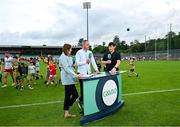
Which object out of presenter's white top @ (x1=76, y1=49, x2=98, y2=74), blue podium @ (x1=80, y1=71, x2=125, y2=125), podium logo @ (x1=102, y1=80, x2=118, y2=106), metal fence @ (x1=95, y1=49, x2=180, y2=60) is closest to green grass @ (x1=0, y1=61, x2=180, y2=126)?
blue podium @ (x1=80, y1=71, x2=125, y2=125)

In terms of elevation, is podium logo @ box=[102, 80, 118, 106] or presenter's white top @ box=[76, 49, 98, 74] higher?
presenter's white top @ box=[76, 49, 98, 74]

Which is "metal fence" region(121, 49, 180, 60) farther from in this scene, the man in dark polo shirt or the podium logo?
the podium logo

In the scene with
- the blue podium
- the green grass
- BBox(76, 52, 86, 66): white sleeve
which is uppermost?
BBox(76, 52, 86, 66): white sleeve

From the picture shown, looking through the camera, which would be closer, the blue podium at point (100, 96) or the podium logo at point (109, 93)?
the blue podium at point (100, 96)

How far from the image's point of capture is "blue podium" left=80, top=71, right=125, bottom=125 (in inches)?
326

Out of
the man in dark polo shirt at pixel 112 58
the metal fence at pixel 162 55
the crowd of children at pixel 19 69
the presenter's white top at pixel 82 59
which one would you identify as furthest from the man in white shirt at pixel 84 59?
the metal fence at pixel 162 55

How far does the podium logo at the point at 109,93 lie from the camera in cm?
902

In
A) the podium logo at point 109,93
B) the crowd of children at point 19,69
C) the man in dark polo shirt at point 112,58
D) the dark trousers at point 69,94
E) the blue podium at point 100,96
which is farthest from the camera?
the crowd of children at point 19,69

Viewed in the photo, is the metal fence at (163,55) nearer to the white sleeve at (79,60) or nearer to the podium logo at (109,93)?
the white sleeve at (79,60)

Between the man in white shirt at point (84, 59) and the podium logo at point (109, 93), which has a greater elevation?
the man in white shirt at point (84, 59)

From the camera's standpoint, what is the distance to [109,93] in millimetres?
9320

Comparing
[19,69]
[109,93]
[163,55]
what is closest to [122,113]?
[109,93]

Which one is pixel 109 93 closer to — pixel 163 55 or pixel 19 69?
pixel 19 69

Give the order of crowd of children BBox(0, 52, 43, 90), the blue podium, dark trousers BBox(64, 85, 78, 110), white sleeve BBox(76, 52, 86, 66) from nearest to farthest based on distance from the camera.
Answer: the blue podium < dark trousers BBox(64, 85, 78, 110) < white sleeve BBox(76, 52, 86, 66) < crowd of children BBox(0, 52, 43, 90)
